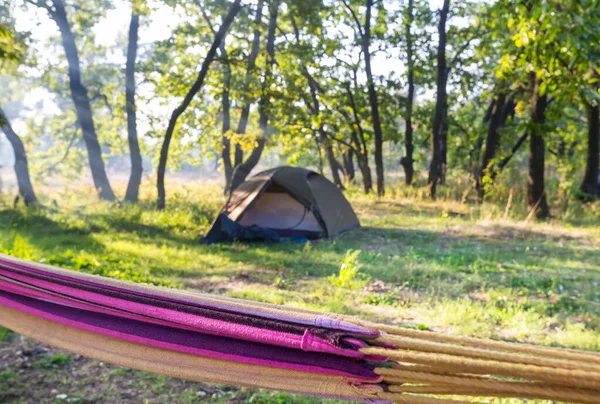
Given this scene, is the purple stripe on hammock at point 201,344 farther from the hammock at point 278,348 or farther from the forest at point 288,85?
the forest at point 288,85

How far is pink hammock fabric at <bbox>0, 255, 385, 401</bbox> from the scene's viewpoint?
3.54ft

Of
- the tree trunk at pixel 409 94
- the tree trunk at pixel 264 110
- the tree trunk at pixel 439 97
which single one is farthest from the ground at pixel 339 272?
the tree trunk at pixel 409 94

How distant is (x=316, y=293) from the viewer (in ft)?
13.9

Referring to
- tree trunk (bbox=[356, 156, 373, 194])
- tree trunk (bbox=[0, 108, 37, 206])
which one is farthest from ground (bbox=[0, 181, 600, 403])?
tree trunk (bbox=[356, 156, 373, 194])

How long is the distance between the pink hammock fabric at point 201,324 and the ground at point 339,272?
1.12m

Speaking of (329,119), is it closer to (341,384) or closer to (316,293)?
(316,293)

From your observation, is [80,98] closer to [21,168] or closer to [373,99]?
[21,168]

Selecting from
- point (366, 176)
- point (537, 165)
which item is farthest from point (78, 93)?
point (537, 165)

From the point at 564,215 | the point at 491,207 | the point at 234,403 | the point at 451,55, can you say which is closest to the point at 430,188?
the point at 491,207

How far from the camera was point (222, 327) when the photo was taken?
1.20m

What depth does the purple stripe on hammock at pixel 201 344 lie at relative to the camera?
3.58 feet

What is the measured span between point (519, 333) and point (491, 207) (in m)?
6.92

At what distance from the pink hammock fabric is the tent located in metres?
5.60

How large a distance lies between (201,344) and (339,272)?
156 inches
